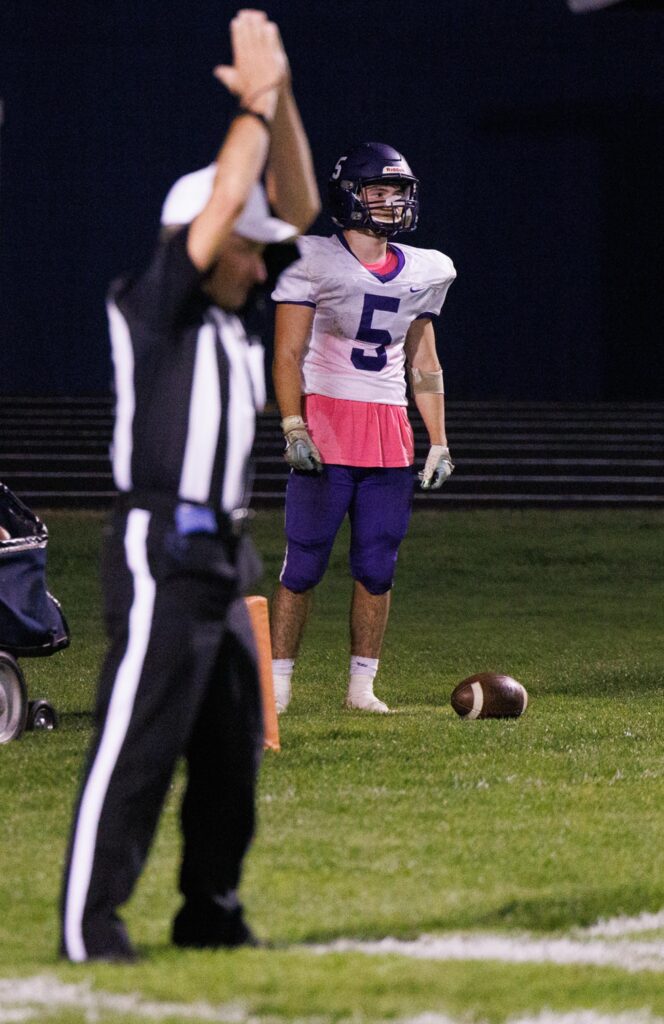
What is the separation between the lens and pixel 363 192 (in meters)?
6.55

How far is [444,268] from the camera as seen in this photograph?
22.2 ft

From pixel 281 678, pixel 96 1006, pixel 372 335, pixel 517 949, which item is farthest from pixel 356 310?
pixel 96 1006

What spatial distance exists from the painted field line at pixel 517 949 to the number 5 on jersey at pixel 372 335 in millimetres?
3212

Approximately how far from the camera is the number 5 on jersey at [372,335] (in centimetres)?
655

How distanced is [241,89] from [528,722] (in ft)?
12.0

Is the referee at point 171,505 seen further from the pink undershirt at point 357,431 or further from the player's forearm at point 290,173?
the pink undershirt at point 357,431

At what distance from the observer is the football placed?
658 cm

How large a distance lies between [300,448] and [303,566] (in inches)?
18.1

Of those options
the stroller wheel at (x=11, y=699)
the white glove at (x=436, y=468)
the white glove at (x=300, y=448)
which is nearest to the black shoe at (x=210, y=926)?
the stroller wheel at (x=11, y=699)

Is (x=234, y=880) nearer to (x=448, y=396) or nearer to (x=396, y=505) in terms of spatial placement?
(x=396, y=505)

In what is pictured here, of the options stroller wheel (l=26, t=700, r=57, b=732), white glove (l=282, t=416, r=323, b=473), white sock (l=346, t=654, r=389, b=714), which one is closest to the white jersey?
white glove (l=282, t=416, r=323, b=473)

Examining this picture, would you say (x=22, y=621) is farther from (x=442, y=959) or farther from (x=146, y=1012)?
(x=146, y=1012)

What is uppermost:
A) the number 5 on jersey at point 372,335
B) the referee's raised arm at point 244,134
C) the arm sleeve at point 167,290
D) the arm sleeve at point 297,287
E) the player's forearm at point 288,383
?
the referee's raised arm at point 244,134

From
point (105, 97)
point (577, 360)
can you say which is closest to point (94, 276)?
point (105, 97)
